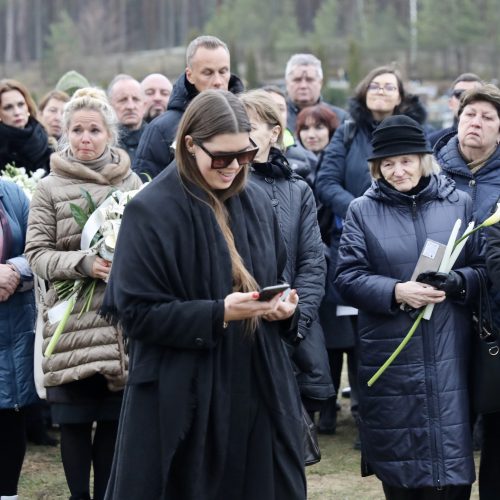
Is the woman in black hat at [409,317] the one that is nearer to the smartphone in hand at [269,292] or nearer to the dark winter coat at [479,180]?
the dark winter coat at [479,180]

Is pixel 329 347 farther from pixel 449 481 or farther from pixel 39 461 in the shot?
pixel 449 481

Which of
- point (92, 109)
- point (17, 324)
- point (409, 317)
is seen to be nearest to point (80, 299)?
point (17, 324)

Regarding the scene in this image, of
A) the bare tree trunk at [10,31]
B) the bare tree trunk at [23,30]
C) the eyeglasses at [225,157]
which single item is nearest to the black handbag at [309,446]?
the eyeglasses at [225,157]

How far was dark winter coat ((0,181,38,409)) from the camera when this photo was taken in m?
5.72

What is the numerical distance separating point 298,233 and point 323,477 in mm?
1815

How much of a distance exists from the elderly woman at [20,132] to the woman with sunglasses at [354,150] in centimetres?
183

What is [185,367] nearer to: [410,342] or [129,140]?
[410,342]

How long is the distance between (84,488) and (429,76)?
139ft

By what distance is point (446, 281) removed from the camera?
5113 mm

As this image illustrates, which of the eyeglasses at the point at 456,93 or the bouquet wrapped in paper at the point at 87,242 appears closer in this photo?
the bouquet wrapped in paper at the point at 87,242

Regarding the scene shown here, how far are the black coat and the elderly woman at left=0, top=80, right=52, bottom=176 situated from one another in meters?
3.66

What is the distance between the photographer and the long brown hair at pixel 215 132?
3.89 metres

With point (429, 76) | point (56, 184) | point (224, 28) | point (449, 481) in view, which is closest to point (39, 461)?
point (56, 184)

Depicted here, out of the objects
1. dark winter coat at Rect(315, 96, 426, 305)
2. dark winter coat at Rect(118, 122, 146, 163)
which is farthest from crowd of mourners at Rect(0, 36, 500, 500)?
dark winter coat at Rect(118, 122, 146, 163)
